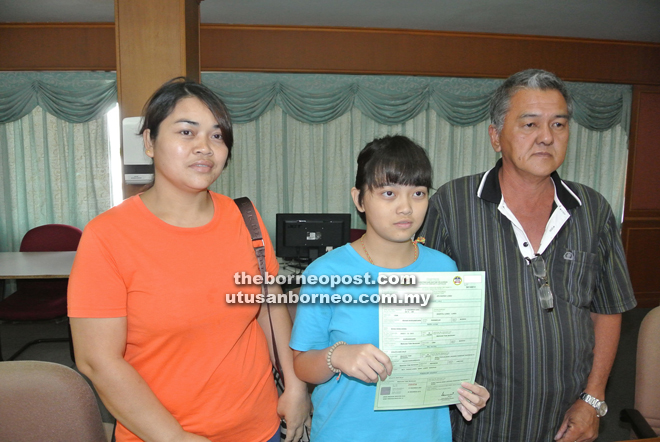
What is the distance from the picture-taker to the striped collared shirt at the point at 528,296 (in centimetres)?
131

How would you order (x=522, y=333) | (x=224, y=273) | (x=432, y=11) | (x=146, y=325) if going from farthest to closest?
(x=432, y=11), (x=522, y=333), (x=224, y=273), (x=146, y=325)

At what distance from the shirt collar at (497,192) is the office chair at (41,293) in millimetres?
3677

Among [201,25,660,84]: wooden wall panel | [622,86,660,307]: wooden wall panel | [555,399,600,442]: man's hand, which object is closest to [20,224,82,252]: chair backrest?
[201,25,660,84]: wooden wall panel

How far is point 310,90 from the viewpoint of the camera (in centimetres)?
538

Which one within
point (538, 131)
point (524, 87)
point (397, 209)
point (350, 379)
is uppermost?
point (524, 87)

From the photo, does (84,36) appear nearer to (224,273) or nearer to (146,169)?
(146,169)

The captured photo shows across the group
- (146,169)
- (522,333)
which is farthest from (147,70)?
(522,333)

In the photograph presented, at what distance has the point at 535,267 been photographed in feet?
4.36

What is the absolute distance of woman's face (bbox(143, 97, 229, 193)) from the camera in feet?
3.61

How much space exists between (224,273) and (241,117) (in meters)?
4.52

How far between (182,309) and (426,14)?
4.64 m

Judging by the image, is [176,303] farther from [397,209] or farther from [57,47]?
[57,47]

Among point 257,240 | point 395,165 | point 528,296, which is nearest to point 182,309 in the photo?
point 257,240

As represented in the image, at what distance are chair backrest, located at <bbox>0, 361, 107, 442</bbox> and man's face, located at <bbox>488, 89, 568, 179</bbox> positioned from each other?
1546mm
